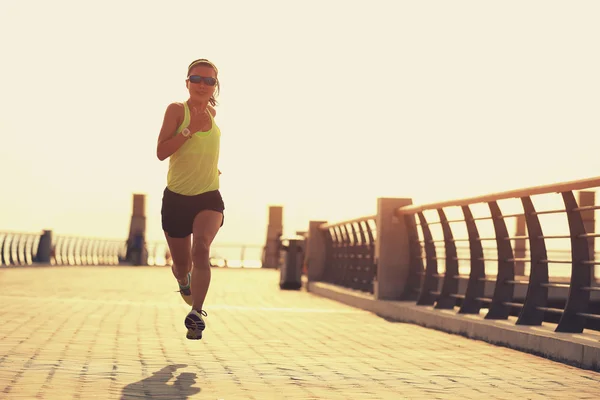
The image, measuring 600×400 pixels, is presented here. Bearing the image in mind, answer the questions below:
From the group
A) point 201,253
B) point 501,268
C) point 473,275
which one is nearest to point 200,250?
point 201,253

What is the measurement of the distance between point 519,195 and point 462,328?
1.70 metres

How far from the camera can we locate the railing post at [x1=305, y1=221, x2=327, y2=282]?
2300 centimetres

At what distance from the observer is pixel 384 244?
14773 millimetres

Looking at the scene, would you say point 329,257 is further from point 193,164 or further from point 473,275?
point 193,164

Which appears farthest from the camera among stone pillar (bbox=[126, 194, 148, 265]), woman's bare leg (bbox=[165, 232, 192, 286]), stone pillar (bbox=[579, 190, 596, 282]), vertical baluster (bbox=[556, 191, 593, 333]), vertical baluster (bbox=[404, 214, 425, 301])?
stone pillar (bbox=[126, 194, 148, 265])

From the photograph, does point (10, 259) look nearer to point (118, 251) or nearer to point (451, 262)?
point (118, 251)

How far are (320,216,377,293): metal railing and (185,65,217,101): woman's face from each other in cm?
720

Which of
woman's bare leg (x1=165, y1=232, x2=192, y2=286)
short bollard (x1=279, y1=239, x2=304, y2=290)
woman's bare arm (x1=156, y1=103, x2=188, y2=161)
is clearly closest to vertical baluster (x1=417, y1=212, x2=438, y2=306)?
woman's bare leg (x1=165, y1=232, x2=192, y2=286)

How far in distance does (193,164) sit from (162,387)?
2281 millimetres

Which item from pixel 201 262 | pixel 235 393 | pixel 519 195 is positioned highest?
pixel 519 195

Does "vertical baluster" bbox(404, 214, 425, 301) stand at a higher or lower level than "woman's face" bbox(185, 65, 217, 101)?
lower

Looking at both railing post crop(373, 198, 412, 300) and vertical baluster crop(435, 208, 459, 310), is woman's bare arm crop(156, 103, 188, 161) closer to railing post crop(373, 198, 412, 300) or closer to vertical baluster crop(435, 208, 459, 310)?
vertical baluster crop(435, 208, 459, 310)

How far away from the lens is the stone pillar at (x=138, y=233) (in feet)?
153

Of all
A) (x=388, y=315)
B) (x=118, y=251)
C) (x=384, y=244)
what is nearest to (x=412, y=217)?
(x=384, y=244)
